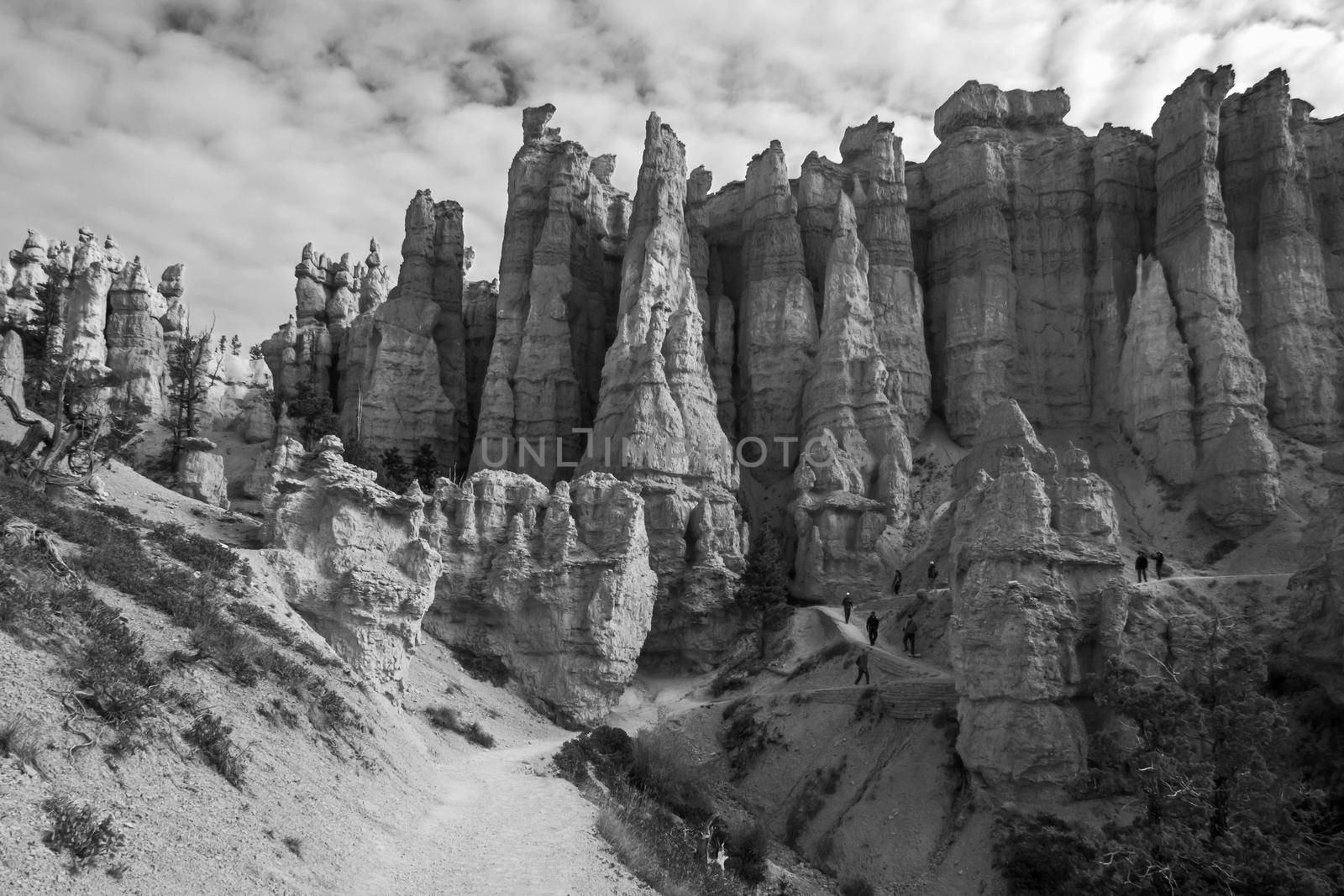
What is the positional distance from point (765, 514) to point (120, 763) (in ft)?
129

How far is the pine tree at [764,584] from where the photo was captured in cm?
3875

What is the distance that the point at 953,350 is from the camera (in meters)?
53.7

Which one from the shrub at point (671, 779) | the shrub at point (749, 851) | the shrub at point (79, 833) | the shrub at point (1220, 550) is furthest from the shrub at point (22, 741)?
the shrub at point (1220, 550)

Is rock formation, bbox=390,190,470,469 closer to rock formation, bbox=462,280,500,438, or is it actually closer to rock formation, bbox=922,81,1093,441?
rock formation, bbox=462,280,500,438

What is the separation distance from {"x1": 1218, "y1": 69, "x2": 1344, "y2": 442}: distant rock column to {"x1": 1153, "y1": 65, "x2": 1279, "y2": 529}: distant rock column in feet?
6.67

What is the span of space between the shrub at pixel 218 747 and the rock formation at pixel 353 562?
10.9 m

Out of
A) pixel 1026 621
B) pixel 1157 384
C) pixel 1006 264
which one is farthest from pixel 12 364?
pixel 1157 384

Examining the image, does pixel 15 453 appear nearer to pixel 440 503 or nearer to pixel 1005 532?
pixel 440 503

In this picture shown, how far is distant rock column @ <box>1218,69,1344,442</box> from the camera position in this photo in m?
47.0

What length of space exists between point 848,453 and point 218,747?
37843 millimetres

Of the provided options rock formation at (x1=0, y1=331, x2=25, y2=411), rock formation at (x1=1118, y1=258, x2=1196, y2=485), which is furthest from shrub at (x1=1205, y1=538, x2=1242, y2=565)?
rock formation at (x1=0, y1=331, x2=25, y2=411)

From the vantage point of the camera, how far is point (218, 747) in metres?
11.2

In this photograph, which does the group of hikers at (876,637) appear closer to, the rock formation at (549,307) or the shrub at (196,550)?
the shrub at (196,550)

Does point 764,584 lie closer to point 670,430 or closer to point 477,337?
point 670,430
